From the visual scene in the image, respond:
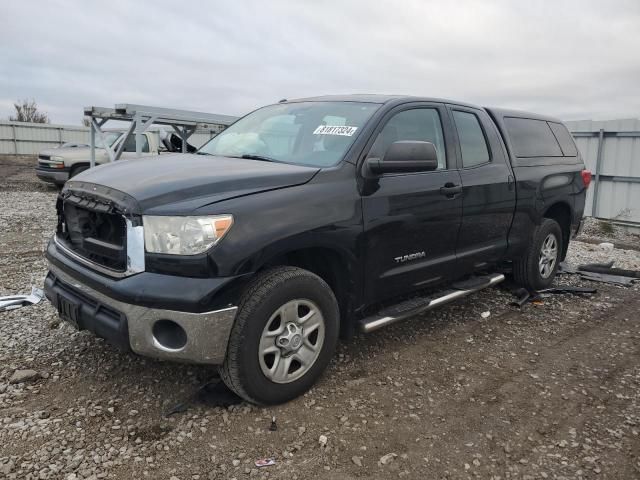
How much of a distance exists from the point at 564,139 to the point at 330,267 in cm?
389

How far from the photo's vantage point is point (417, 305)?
3779mm

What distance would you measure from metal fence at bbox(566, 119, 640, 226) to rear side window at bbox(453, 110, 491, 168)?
29.4ft

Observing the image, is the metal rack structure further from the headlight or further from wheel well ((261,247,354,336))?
the headlight

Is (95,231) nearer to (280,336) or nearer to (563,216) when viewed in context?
(280,336)

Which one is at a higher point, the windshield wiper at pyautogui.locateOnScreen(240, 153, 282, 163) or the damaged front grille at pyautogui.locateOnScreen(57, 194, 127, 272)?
the windshield wiper at pyautogui.locateOnScreen(240, 153, 282, 163)

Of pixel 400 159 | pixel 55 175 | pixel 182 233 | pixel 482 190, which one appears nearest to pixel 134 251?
pixel 182 233

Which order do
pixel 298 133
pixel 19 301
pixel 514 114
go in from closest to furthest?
pixel 298 133, pixel 19 301, pixel 514 114

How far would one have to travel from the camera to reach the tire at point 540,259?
5.18 meters

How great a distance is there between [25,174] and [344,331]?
19805mm

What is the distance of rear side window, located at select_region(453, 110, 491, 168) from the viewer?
13.9 feet

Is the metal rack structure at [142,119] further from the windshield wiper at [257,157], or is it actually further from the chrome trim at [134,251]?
the chrome trim at [134,251]

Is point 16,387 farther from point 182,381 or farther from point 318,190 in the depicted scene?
point 318,190

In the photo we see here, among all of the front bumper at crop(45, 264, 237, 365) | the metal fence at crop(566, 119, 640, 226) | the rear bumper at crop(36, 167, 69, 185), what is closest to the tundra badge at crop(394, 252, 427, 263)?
the front bumper at crop(45, 264, 237, 365)

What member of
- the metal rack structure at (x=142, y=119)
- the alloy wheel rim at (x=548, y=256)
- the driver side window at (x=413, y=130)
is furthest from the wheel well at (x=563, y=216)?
the metal rack structure at (x=142, y=119)
